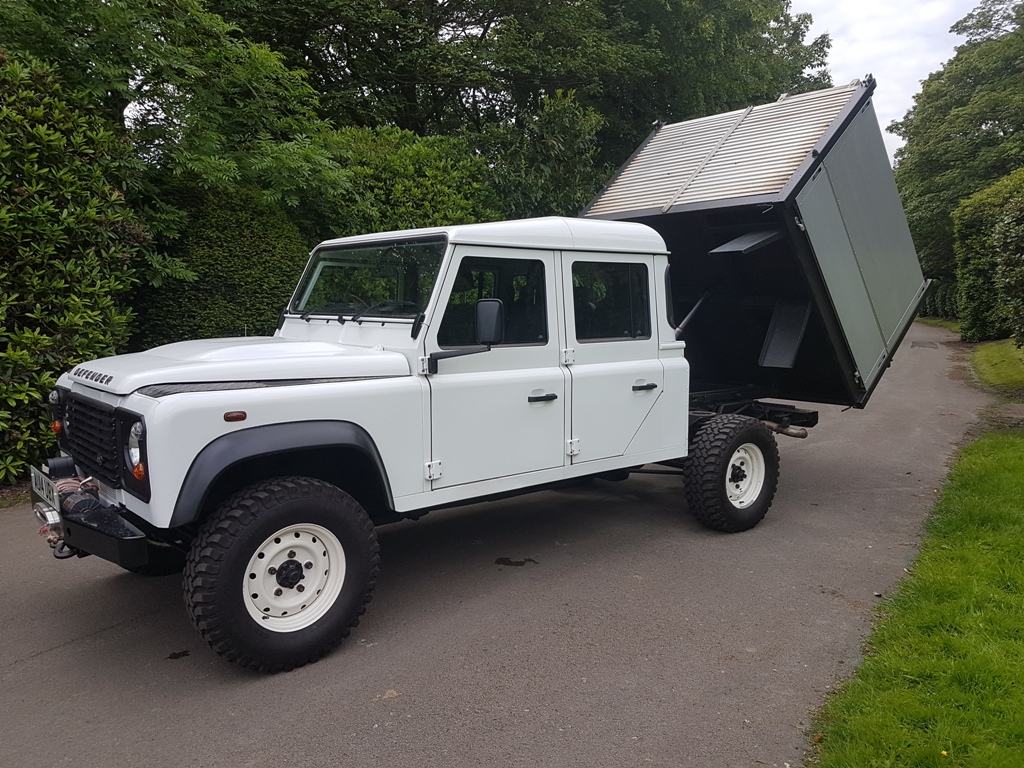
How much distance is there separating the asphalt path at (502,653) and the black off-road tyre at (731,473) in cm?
20

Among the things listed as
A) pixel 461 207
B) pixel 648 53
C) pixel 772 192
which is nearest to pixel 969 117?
pixel 648 53

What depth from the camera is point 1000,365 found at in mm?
16984

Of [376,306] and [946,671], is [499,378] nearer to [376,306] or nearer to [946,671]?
[376,306]

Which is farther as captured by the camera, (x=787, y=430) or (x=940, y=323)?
(x=940, y=323)

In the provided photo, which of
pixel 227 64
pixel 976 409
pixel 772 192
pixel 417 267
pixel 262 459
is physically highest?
pixel 227 64

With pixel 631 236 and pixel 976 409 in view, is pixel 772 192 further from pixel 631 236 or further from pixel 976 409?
pixel 976 409

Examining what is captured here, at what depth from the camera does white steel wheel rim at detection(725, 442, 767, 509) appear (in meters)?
6.04

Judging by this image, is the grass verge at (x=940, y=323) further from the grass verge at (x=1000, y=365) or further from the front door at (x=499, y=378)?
the front door at (x=499, y=378)

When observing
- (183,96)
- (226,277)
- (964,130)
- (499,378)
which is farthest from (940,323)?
(499,378)

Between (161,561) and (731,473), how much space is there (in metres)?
4.14

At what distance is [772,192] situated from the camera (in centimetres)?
554

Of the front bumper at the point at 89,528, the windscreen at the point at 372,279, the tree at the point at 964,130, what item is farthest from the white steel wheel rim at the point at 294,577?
the tree at the point at 964,130

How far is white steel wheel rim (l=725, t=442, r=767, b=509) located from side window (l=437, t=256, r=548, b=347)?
220 centimetres

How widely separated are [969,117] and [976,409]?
82.6 ft
